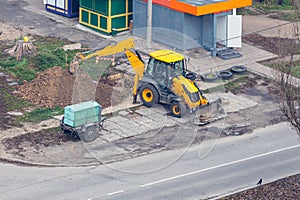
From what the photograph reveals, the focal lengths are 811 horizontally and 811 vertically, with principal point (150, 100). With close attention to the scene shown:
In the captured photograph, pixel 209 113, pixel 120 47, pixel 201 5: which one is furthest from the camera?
pixel 201 5

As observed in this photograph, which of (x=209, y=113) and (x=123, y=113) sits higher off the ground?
(x=209, y=113)

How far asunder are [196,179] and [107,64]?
12458 mm

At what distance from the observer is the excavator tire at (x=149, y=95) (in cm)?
3494

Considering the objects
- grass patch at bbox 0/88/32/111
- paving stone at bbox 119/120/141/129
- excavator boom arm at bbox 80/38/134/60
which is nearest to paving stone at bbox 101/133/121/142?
paving stone at bbox 119/120/141/129

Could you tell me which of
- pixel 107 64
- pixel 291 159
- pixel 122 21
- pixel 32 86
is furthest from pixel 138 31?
pixel 291 159

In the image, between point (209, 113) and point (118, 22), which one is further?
point (118, 22)

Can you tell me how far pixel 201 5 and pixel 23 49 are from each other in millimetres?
9455

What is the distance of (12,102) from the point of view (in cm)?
3531

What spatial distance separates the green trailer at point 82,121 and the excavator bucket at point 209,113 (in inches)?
177

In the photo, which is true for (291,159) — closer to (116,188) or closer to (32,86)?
(116,188)

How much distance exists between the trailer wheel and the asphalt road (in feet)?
7.22

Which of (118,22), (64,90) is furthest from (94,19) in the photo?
(64,90)

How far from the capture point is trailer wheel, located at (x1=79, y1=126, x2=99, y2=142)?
31625 millimetres

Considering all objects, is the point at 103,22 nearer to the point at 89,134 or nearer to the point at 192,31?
the point at 192,31
